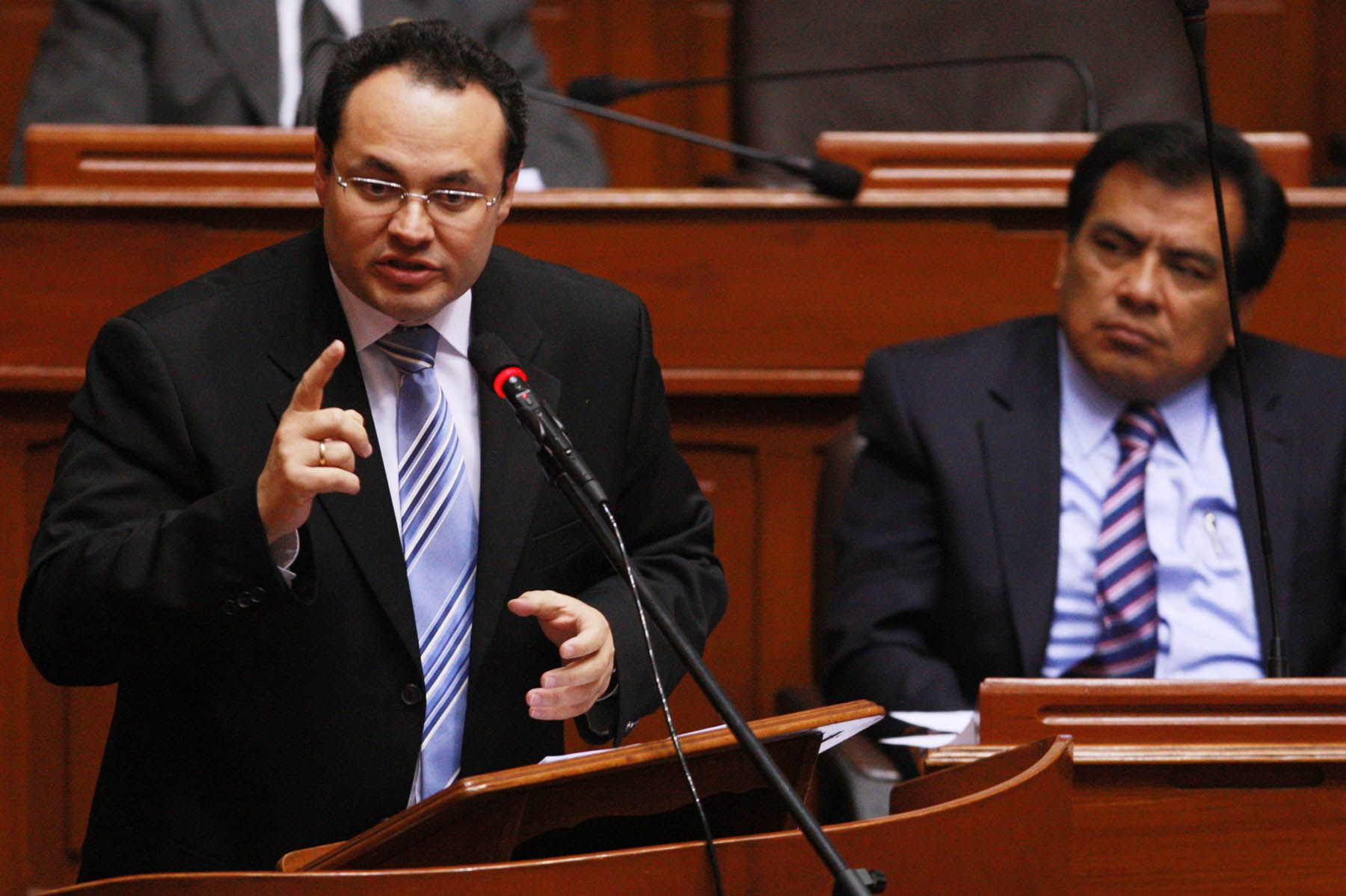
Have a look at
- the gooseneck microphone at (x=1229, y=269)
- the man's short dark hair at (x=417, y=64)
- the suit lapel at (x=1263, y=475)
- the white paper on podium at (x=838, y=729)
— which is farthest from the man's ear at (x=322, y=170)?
the suit lapel at (x=1263, y=475)

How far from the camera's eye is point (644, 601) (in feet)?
3.62

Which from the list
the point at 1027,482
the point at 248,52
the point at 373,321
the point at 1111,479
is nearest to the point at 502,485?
the point at 373,321

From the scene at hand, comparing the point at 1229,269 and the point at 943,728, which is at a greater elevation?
the point at 1229,269

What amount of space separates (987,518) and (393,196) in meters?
1.03

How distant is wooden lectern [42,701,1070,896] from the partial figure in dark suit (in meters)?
0.18

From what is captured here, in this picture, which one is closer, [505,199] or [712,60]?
[505,199]

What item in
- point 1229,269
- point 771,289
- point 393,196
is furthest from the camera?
point 771,289

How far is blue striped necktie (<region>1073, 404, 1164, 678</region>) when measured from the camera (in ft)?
6.99

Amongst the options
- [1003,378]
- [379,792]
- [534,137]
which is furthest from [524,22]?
[379,792]

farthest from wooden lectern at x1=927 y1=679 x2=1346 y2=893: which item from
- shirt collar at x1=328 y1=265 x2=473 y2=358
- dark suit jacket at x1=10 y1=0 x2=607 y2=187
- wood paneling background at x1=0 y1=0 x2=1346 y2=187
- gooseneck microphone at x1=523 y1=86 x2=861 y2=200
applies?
wood paneling background at x1=0 y1=0 x2=1346 y2=187

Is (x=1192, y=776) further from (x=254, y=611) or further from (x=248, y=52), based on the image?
(x=248, y=52)

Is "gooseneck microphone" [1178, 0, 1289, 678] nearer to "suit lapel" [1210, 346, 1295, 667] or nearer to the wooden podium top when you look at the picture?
the wooden podium top

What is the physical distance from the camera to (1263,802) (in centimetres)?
142

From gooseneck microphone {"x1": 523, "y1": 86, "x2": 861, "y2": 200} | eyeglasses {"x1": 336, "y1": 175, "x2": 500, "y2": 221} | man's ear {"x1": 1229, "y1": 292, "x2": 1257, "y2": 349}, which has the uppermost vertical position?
gooseneck microphone {"x1": 523, "y1": 86, "x2": 861, "y2": 200}
